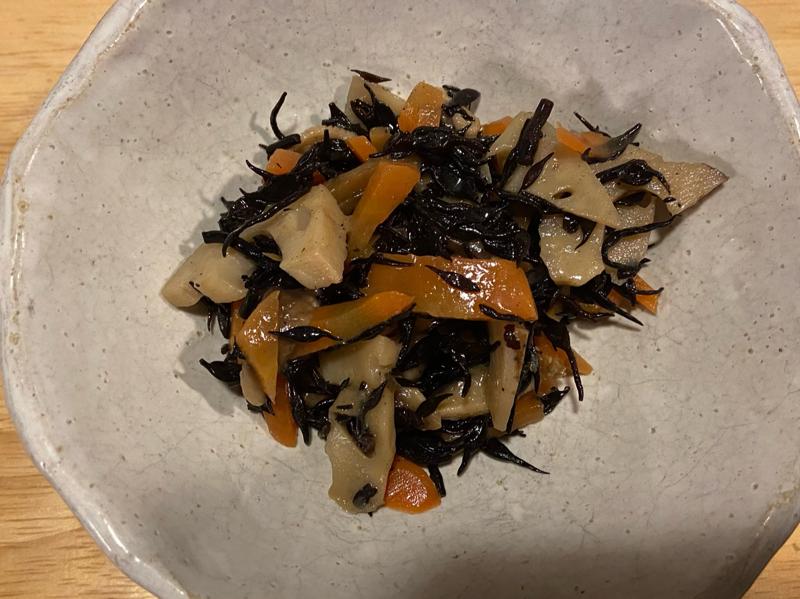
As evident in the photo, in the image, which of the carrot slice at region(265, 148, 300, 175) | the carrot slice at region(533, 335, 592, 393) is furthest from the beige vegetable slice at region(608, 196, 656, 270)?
→ the carrot slice at region(265, 148, 300, 175)

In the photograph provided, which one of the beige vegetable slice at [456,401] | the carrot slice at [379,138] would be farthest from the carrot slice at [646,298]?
the carrot slice at [379,138]

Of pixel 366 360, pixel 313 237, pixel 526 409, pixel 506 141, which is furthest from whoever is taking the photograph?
pixel 526 409

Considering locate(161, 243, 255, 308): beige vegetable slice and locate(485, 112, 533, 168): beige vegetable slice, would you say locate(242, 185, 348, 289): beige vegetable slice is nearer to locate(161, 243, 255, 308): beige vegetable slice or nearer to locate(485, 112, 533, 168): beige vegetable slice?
locate(161, 243, 255, 308): beige vegetable slice

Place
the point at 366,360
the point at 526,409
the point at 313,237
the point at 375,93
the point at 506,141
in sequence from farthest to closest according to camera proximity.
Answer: the point at 375,93 < the point at 526,409 < the point at 506,141 < the point at 366,360 < the point at 313,237

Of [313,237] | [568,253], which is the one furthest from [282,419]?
[568,253]

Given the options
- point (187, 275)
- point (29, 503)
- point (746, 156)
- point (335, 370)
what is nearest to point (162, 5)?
point (187, 275)

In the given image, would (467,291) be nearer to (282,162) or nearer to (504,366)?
(504,366)

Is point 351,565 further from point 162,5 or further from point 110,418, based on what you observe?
point 162,5
